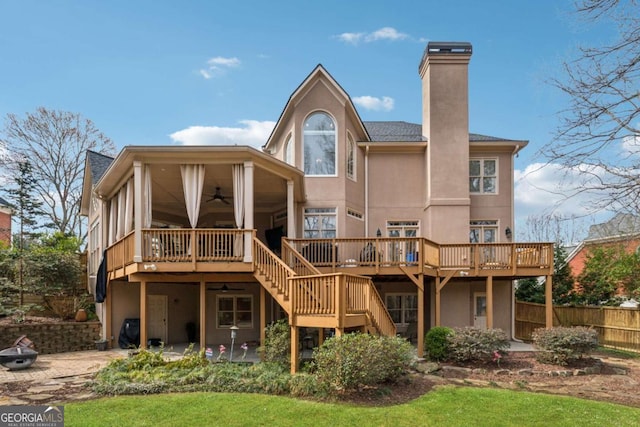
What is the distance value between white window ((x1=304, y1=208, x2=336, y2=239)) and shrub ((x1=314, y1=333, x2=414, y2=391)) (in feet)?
24.2

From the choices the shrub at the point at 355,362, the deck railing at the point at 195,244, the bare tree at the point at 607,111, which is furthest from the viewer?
the deck railing at the point at 195,244

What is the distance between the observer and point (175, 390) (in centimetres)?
888

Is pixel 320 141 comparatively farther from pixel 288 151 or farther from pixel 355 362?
pixel 355 362

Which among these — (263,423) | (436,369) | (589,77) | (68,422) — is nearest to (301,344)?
(436,369)

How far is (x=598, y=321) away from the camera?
58.6 feet

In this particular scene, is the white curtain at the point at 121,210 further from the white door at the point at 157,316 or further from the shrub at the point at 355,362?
the shrub at the point at 355,362

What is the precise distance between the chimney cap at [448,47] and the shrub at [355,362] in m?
12.1

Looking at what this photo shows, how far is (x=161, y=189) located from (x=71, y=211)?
17.0 m

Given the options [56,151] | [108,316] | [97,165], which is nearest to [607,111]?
[108,316]

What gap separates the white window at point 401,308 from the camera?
17.4m

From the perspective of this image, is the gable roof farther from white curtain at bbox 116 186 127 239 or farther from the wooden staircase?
the wooden staircase

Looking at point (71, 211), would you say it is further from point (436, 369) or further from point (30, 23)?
point (436, 369)

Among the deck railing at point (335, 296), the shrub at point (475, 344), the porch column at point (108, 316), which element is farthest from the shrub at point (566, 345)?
the porch column at point (108, 316)

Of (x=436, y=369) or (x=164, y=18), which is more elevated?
(x=164, y=18)
